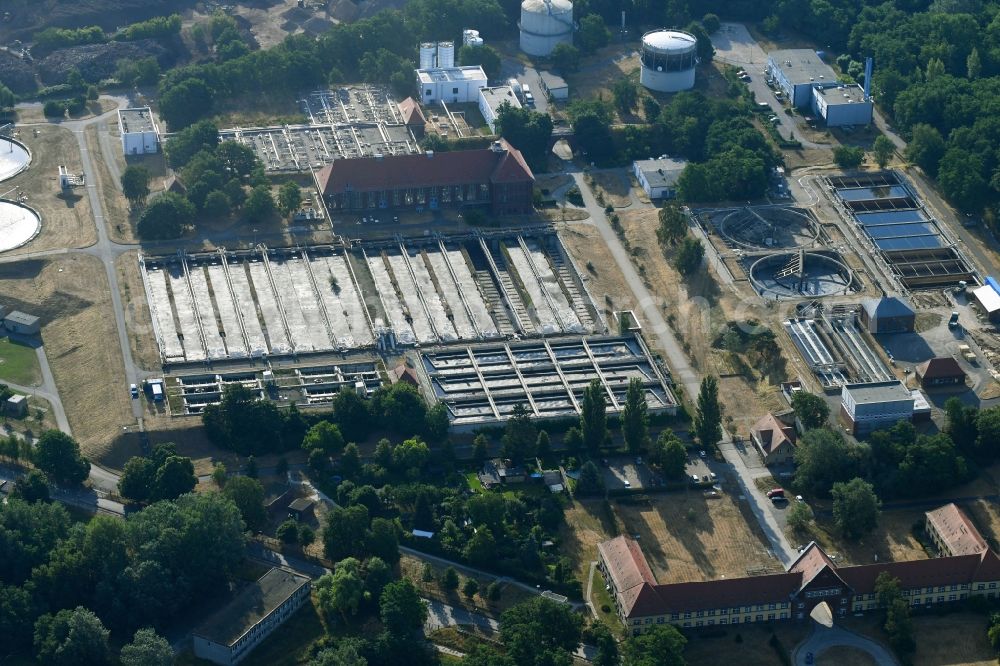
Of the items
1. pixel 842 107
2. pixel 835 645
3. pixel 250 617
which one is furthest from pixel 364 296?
pixel 842 107

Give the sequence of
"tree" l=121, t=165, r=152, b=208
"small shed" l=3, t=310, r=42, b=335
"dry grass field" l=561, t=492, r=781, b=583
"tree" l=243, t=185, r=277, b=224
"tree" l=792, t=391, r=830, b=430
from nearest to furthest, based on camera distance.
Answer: "dry grass field" l=561, t=492, r=781, b=583 < "tree" l=792, t=391, r=830, b=430 < "small shed" l=3, t=310, r=42, b=335 < "tree" l=243, t=185, r=277, b=224 < "tree" l=121, t=165, r=152, b=208

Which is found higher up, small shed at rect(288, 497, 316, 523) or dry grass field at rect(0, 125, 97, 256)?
small shed at rect(288, 497, 316, 523)

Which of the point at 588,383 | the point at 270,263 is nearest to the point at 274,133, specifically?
the point at 270,263

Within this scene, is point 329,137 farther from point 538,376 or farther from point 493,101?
point 538,376

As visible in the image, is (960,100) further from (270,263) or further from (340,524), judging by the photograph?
(340,524)

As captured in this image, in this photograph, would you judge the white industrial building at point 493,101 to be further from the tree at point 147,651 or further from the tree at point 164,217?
the tree at point 147,651

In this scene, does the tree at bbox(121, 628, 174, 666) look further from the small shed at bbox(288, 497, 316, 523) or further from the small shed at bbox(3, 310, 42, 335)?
the small shed at bbox(3, 310, 42, 335)

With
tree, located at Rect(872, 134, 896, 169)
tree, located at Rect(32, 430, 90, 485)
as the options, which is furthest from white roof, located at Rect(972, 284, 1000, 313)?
tree, located at Rect(32, 430, 90, 485)
